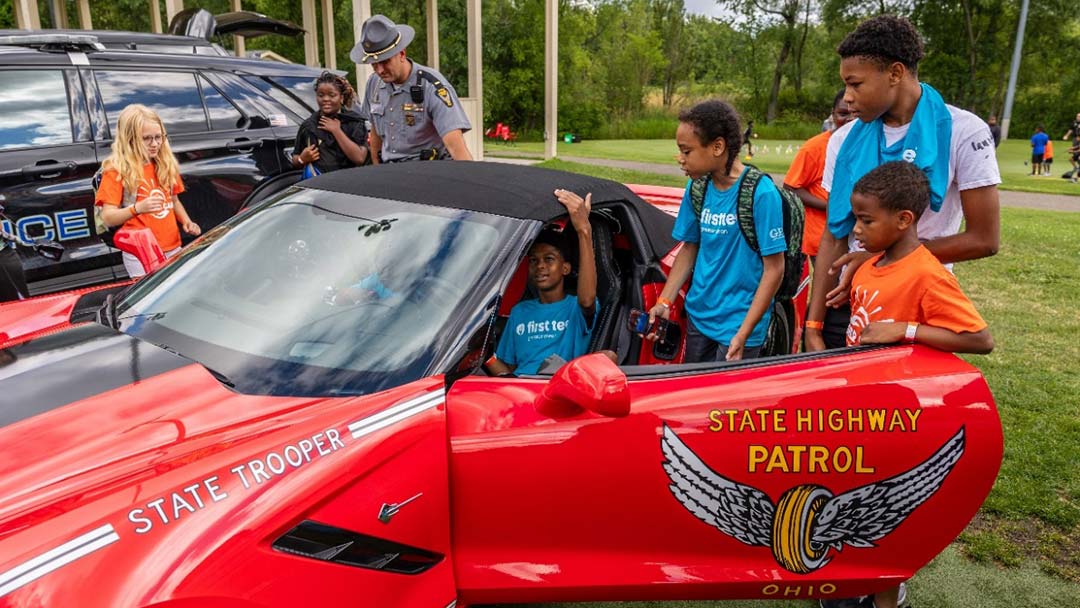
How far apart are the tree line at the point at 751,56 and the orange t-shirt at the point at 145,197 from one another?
30.9 meters

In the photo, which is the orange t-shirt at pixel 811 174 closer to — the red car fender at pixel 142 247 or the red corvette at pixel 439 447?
the red corvette at pixel 439 447

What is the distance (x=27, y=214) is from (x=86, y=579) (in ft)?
13.1

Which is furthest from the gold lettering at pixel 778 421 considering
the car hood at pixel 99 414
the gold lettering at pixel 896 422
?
the car hood at pixel 99 414

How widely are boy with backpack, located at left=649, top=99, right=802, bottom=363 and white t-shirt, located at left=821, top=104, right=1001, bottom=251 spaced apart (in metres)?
0.47

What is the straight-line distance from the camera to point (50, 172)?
15.3 ft

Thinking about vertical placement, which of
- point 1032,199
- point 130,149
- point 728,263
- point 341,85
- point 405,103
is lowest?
point 1032,199

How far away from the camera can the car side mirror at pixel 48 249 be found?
4559 millimetres

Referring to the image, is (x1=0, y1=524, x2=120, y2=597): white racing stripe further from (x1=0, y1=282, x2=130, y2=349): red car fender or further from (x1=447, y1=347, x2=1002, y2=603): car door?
(x1=0, y1=282, x2=130, y2=349): red car fender

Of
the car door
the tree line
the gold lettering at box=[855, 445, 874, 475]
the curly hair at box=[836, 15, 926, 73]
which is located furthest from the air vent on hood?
the tree line

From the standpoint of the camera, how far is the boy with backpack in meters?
2.83

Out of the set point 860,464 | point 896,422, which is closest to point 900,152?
point 896,422

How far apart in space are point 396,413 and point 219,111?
4.43 metres

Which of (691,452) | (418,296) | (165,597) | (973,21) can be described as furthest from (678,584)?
(973,21)

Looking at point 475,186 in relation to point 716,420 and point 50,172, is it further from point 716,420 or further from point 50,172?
point 50,172
